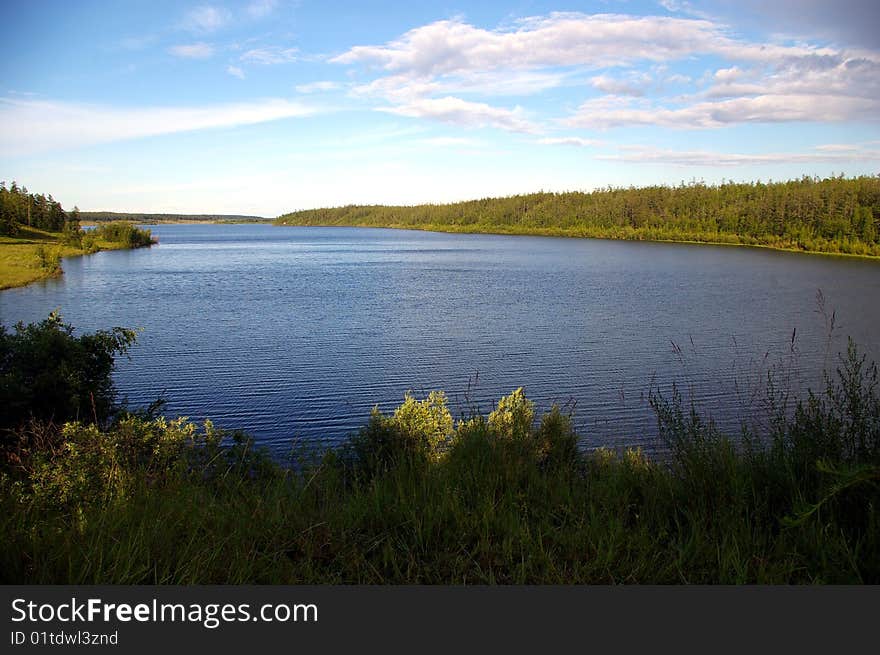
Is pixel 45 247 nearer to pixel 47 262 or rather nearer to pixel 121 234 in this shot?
pixel 47 262

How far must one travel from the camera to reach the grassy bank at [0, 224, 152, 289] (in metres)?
52.1

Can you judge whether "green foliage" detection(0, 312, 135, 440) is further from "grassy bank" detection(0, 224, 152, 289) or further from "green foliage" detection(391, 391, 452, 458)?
"grassy bank" detection(0, 224, 152, 289)

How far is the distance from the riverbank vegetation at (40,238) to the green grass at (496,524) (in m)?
51.3

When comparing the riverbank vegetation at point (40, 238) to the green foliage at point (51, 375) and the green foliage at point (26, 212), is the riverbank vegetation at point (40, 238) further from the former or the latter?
the green foliage at point (51, 375)

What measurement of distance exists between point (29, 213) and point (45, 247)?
23554 mm

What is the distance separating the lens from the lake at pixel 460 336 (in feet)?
59.8

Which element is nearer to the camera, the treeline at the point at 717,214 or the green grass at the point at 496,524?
the green grass at the point at 496,524

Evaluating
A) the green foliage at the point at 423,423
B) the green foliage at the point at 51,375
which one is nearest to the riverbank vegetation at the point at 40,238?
the green foliage at the point at 51,375

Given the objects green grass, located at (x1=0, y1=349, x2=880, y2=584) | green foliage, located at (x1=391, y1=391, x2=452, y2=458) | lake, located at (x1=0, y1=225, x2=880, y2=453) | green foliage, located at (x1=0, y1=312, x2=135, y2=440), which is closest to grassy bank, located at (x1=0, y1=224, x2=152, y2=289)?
lake, located at (x1=0, y1=225, x2=880, y2=453)

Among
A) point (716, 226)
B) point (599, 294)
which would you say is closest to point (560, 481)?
point (599, 294)

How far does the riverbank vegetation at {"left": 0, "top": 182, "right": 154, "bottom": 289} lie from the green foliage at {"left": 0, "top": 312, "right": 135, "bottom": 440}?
4026 centimetres

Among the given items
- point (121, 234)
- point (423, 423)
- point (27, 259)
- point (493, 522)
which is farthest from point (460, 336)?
point (121, 234)

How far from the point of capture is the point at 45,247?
201 feet

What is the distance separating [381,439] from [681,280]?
1900 inches
